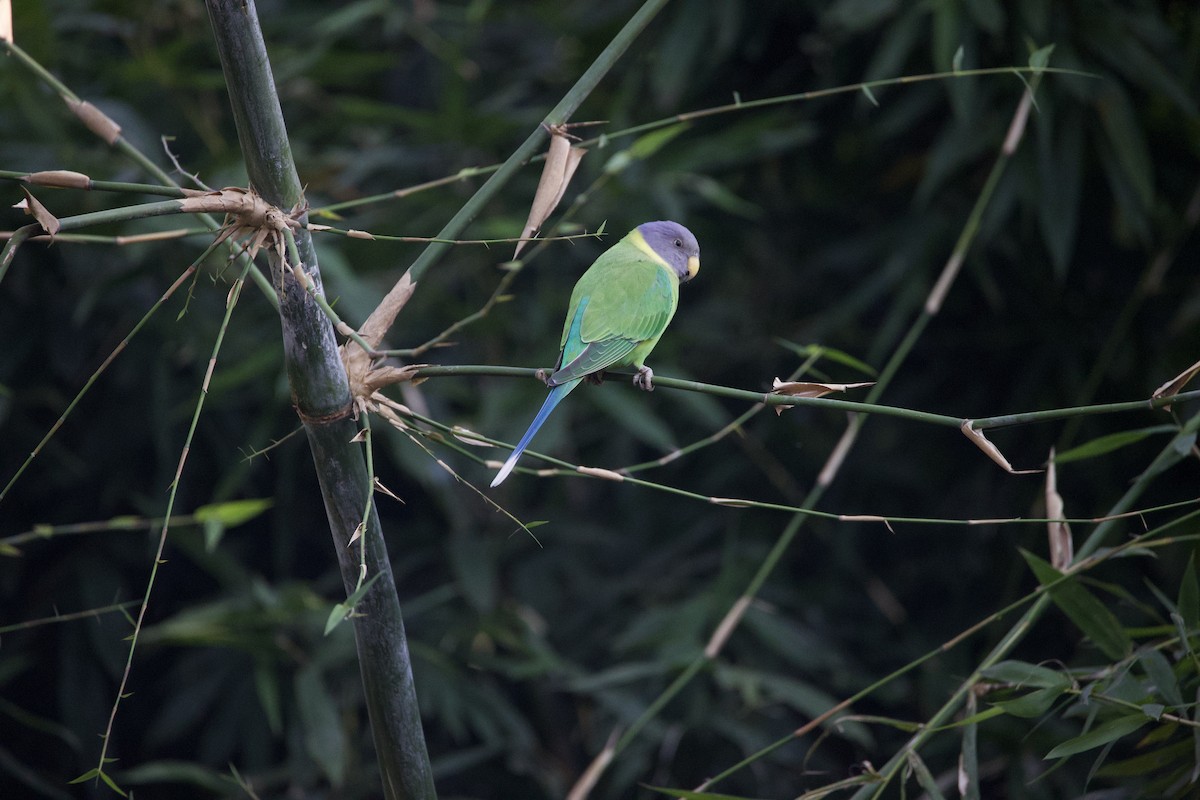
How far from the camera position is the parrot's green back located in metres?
1.46

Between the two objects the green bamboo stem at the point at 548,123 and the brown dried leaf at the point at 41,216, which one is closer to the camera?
the brown dried leaf at the point at 41,216

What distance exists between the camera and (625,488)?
309cm

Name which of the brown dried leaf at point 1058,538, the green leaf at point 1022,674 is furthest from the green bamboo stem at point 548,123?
the green leaf at point 1022,674

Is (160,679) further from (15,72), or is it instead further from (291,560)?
(15,72)

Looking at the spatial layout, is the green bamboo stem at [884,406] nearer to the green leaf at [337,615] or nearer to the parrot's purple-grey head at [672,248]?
the green leaf at [337,615]

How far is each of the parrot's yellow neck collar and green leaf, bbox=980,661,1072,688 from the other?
0.79 m

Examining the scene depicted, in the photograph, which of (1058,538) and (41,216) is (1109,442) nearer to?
(1058,538)

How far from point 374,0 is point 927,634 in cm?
252

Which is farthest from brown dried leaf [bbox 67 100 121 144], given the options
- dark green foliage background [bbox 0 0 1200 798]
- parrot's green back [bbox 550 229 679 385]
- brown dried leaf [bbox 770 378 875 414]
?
dark green foliage background [bbox 0 0 1200 798]

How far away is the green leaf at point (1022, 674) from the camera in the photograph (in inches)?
48.4

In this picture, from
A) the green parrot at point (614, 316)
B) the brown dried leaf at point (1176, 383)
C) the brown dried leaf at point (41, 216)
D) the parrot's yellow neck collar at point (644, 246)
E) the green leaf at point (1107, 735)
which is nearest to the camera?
the brown dried leaf at point (41, 216)

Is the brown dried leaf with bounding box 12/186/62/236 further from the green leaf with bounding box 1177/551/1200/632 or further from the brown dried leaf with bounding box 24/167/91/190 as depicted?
the green leaf with bounding box 1177/551/1200/632

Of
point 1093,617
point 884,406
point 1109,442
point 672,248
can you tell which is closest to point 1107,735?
point 1093,617

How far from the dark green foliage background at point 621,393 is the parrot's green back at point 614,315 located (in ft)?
3.14
